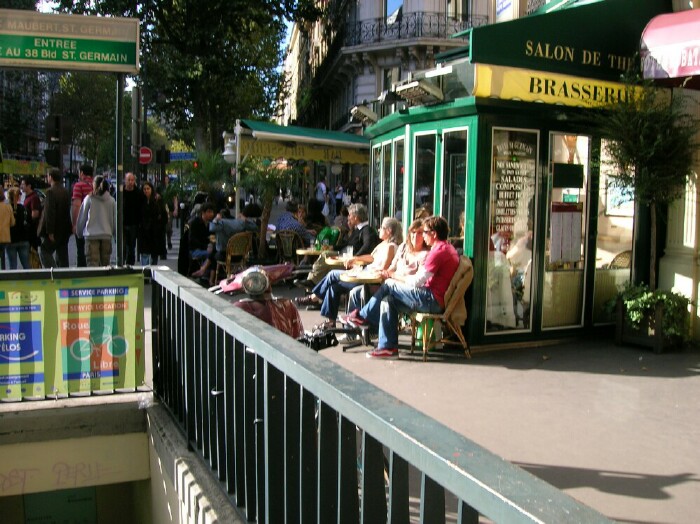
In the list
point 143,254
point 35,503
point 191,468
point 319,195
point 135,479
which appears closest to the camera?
point 191,468

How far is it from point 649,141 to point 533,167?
3.75 ft

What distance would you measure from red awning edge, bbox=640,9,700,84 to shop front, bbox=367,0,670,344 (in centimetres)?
49

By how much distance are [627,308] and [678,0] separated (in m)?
3.50

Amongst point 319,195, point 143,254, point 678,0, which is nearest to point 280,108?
point 319,195

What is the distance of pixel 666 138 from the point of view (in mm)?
7480

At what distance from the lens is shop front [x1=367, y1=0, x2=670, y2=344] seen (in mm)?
7504

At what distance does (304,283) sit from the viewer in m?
11.6

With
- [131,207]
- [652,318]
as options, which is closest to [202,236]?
[131,207]

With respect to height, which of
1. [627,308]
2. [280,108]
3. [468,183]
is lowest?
[627,308]

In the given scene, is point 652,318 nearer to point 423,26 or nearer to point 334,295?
point 334,295

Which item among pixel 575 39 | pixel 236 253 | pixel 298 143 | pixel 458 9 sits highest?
pixel 458 9

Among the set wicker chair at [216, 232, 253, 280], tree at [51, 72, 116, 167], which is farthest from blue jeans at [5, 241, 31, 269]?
tree at [51, 72, 116, 167]

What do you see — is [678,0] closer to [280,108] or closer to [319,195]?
[319,195]

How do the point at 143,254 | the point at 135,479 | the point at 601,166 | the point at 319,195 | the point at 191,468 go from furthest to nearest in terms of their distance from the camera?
1. the point at 319,195
2. the point at 143,254
3. the point at 601,166
4. the point at 135,479
5. the point at 191,468
